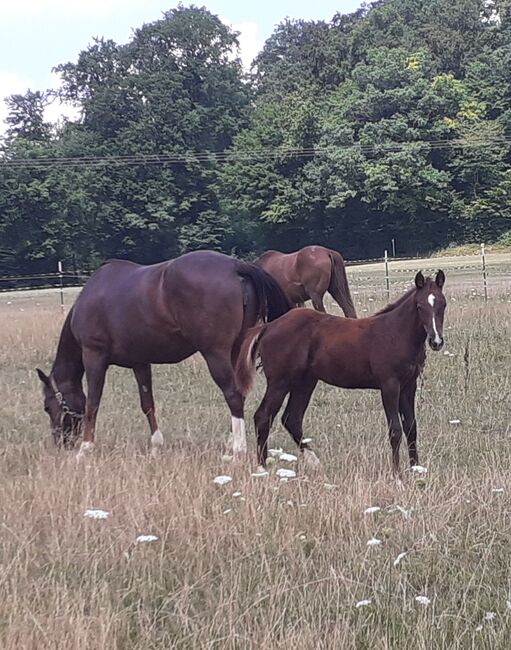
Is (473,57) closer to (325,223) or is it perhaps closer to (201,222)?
(325,223)

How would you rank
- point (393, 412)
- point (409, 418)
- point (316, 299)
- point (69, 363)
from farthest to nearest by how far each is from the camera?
point (316, 299) < point (69, 363) < point (409, 418) < point (393, 412)

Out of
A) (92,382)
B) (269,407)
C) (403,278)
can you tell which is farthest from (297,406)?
(403,278)

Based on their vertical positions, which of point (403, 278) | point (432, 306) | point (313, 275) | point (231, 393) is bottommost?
point (403, 278)

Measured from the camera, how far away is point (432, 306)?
5.25 metres

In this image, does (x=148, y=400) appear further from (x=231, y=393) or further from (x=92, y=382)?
(x=231, y=393)

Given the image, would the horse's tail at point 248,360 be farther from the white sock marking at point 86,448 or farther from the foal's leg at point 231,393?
the white sock marking at point 86,448

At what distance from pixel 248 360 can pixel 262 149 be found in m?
47.0

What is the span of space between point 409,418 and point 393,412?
0.72ft

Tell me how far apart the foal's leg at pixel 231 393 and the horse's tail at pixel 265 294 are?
488mm

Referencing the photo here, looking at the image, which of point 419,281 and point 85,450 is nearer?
point 419,281

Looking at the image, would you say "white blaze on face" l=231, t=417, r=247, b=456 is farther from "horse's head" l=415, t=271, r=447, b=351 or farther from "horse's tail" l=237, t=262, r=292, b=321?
"horse's head" l=415, t=271, r=447, b=351

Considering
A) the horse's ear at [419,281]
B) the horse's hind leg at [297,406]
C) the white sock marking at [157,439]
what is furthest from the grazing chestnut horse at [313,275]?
the horse's ear at [419,281]

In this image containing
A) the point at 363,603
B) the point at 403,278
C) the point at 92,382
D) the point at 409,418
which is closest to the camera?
the point at 363,603

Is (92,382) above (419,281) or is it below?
below
